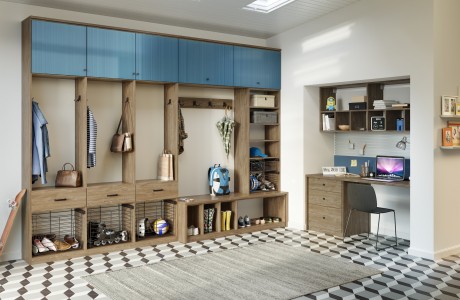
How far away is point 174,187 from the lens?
622 cm

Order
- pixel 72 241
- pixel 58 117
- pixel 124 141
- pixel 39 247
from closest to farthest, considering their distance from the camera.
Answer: pixel 39 247 → pixel 72 241 → pixel 58 117 → pixel 124 141

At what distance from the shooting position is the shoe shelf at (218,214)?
620 centimetres

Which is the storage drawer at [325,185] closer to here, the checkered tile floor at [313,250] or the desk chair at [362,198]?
the desk chair at [362,198]

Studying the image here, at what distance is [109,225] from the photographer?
6.14 metres

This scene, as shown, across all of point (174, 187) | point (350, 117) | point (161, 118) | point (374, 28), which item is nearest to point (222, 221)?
point (174, 187)

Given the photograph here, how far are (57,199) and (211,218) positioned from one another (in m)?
2.06

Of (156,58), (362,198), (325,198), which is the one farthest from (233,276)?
(156,58)

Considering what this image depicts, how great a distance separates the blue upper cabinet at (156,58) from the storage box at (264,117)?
141cm

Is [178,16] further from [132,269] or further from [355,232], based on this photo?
[355,232]

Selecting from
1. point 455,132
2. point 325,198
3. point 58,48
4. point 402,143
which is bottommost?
point 325,198

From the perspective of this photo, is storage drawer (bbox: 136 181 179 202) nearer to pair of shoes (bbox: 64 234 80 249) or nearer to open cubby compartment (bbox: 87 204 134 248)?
open cubby compartment (bbox: 87 204 134 248)

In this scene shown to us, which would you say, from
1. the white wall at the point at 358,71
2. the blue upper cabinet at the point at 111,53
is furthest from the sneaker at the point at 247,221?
the blue upper cabinet at the point at 111,53

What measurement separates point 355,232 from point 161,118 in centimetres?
310

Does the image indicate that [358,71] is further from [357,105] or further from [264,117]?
[264,117]
